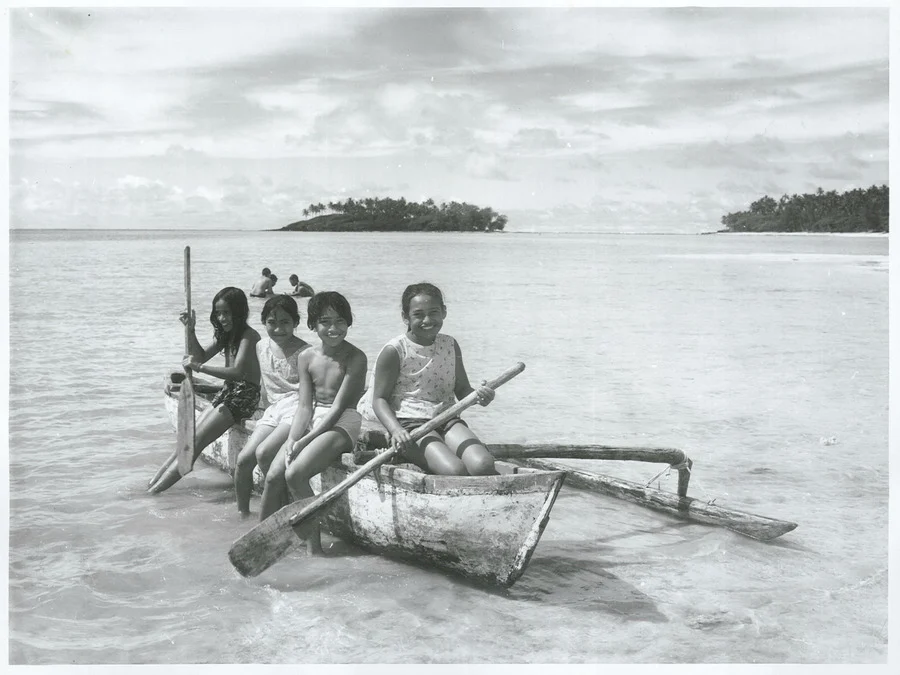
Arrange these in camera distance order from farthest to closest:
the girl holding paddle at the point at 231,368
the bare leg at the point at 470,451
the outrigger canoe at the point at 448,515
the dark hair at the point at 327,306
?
the girl holding paddle at the point at 231,368 → the dark hair at the point at 327,306 → the bare leg at the point at 470,451 → the outrigger canoe at the point at 448,515

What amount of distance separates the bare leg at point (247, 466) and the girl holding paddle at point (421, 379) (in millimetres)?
939

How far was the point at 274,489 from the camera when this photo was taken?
4.78 m

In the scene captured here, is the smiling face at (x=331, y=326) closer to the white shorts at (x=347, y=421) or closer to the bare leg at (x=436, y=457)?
the white shorts at (x=347, y=421)

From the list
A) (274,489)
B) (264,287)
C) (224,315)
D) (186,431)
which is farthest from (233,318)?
(264,287)

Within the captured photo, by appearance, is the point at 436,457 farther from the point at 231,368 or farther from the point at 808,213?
the point at 808,213

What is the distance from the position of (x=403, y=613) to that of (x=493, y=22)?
3.81 metres

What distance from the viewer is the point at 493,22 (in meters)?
5.77

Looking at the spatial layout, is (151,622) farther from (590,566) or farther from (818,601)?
(818,601)

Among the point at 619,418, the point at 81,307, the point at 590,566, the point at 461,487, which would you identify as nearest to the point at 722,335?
the point at 619,418

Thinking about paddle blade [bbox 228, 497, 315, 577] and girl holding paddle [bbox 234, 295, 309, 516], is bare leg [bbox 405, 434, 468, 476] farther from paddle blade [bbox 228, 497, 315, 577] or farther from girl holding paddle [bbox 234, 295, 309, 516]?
girl holding paddle [bbox 234, 295, 309, 516]

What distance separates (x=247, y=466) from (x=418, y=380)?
1.32m

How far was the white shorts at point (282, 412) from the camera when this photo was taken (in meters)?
5.10

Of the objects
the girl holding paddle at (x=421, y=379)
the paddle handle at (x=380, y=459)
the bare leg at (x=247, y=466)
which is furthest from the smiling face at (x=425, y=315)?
the bare leg at (x=247, y=466)

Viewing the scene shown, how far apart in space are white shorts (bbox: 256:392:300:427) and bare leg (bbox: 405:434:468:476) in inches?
37.6
